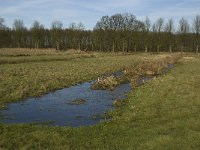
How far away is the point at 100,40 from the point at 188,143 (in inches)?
3699

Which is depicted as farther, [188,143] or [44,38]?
[44,38]

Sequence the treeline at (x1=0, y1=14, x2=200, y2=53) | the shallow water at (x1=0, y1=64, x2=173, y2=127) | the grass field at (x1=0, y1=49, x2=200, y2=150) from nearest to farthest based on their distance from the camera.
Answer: the grass field at (x1=0, y1=49, x2=200, y2=150) → the shallow water at (x1=0, y1=64, x2=173, y2=127) → the treeline at (x1=0, y1=14, x2=200, y2=53)

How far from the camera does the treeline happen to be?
10094 cm

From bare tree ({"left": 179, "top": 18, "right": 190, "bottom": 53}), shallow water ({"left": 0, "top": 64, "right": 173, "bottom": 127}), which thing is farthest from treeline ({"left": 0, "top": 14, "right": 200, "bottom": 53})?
shallow water ({"left": 0, "top": 64, "right": 173, "bottom": 127})

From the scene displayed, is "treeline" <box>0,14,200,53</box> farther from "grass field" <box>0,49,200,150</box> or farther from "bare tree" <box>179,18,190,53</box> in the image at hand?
"grass field" <box>0,49,200,150</box>

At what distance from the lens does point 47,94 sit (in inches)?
949

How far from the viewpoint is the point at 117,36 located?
322 ft

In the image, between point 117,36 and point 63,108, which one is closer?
point 63,108

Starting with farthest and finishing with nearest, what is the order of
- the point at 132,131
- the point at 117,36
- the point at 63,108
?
the point at 117,36
the point at 63,108
the point at 132,131

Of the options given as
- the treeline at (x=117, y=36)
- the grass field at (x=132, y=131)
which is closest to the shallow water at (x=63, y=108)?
the grass field at (x=132, y=131)

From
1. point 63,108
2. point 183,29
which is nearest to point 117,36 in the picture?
point 183,29

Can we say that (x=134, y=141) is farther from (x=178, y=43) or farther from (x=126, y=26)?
(x=178, y=43)

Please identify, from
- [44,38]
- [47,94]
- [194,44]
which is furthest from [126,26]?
[47,94]

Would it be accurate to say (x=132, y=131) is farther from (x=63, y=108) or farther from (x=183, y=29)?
(x=183, y=29)
